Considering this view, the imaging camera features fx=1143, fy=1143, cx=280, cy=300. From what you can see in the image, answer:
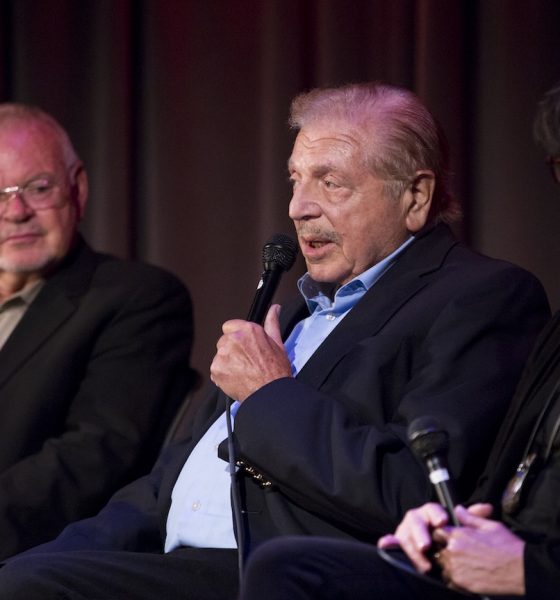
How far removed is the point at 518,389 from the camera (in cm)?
222

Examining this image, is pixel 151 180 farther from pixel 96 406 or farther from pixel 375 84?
pixel 375 84

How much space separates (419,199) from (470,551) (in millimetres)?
1116

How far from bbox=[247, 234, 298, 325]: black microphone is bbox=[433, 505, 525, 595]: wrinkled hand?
2.77 feet

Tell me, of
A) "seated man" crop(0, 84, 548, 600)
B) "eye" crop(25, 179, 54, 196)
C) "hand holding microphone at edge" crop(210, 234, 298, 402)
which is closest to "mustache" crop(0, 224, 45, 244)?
"eye" crop(25, 179, 54, 196)

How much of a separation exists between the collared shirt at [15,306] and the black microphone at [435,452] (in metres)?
1.94

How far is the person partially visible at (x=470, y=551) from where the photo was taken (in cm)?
175

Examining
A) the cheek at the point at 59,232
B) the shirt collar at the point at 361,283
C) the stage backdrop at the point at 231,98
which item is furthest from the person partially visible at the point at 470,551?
the cheek at the point at 59,232

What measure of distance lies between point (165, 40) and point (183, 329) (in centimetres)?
116

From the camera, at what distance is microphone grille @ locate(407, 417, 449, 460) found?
173cm

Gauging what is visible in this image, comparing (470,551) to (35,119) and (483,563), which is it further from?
(35,119)

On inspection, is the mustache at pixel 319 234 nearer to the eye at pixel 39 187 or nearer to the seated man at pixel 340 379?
the seated man at pixel 340 379

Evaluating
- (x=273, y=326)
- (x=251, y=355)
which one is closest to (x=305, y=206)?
(x=273, y=326)

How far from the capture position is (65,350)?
326 centimetres

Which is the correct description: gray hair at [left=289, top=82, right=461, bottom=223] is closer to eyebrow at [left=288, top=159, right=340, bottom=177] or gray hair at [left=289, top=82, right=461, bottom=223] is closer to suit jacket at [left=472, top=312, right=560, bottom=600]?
eyebrow at [left=288, top=159, right=340, bottom=177]
